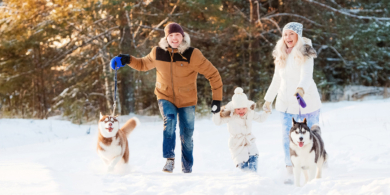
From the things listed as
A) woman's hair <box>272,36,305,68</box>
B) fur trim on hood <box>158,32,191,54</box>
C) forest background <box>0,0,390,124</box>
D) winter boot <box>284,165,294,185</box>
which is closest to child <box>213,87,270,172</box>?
winter boot <box>284,165,294,185</box>

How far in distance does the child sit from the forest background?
5959 millimetres

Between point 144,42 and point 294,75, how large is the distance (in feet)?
27.9

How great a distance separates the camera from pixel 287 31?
4285mm

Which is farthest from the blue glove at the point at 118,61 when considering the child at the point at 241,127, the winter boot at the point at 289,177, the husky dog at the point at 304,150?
the winter boot at the point at 289,177

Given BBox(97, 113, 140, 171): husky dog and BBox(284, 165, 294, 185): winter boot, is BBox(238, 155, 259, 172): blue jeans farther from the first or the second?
BBox(97, 113, 140, 171): husky dog

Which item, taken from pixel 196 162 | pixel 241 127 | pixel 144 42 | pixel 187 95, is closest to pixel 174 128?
pixel 187 95

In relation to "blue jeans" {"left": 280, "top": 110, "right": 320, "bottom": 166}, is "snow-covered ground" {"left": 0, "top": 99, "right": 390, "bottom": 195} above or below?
below

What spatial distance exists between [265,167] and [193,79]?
6.27 feet

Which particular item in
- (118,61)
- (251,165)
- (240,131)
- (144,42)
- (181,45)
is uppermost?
(144,42)

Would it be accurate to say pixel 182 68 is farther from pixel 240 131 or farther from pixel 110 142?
pixel 110 142

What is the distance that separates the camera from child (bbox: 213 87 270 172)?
461 centimetres

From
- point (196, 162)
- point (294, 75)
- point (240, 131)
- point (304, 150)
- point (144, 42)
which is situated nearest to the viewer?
point (304, 150)

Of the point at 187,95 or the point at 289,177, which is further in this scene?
the point at 187,95

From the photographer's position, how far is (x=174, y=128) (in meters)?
4.57
